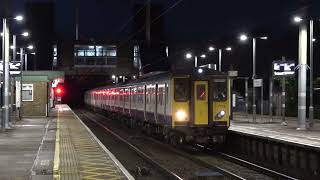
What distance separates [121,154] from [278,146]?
18.9 ft

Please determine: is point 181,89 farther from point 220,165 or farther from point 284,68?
point 284,68

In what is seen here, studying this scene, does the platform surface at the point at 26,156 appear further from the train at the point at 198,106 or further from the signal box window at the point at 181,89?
the signal box window at the point at 181,89

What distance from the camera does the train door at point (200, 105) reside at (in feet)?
68.8

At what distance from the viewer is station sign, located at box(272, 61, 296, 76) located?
32.1m

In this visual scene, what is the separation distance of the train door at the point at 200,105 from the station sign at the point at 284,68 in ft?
40.1

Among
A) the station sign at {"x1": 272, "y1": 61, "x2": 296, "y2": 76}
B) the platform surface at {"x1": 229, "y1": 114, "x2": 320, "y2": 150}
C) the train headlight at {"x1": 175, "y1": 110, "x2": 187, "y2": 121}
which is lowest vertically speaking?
the platform surface at {"x1": 229, "y1": 114, "x2": 320, "y2": 150}

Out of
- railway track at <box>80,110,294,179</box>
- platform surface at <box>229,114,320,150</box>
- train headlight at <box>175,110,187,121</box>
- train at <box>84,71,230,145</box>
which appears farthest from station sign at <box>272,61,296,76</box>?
train headlight at <box>175,110,187,121</box>

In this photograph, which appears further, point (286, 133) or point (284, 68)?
point (284, 68)

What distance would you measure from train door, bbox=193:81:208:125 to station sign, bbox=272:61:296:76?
12210 mm

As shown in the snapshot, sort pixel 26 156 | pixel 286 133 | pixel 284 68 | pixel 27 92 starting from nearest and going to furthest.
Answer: pixel 26 156, pixel 286 133, pixel 284 68, pixel 27 92

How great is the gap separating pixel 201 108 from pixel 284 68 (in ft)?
41.1

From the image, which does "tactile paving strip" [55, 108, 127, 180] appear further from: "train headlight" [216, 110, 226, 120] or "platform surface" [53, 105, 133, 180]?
"train headlight" [216, 110, 226, 120]

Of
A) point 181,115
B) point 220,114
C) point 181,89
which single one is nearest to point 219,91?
point 220,114

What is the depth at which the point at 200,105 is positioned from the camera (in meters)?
21.0
